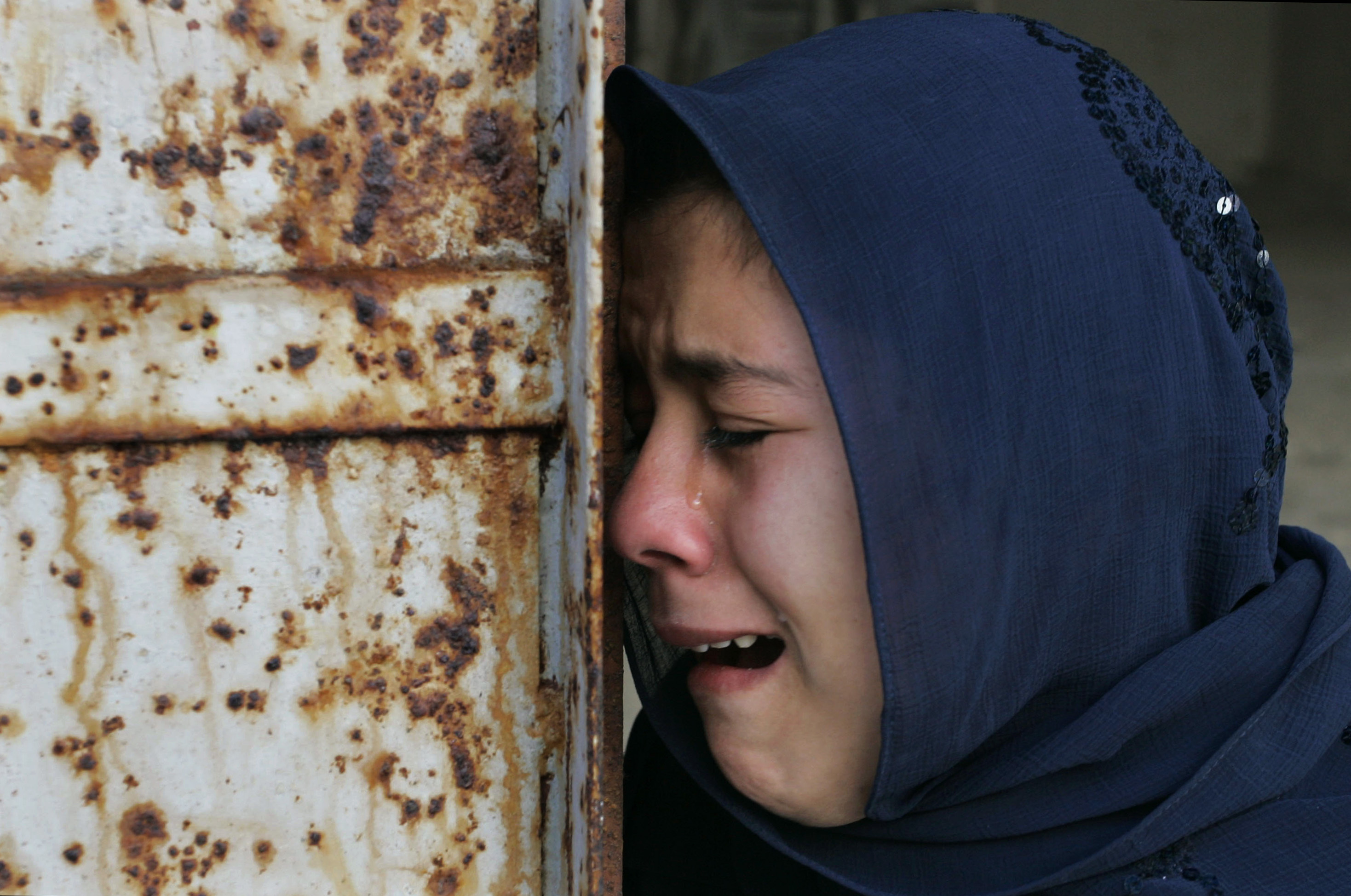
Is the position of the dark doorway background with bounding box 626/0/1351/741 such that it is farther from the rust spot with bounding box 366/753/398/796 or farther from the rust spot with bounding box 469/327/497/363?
the rust spot with bounding box 366/753/398/796

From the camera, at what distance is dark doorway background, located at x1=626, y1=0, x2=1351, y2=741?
320 cm

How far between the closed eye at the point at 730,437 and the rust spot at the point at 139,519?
47 cm

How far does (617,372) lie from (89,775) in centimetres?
53

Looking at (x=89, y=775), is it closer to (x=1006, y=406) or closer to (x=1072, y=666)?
(x=1006, y=406)

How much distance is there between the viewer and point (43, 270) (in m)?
0.68

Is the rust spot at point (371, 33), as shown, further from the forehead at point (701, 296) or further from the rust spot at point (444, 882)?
the rust spot at point (444, 882)

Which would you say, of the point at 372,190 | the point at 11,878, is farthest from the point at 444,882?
the point at 372,190

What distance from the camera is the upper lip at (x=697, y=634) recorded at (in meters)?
0.97

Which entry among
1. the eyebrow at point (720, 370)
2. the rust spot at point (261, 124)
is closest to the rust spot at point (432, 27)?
the rust spot at point (261, 124)

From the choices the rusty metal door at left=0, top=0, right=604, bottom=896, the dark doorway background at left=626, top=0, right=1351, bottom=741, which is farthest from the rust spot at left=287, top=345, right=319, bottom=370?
the dark doorway background at left=626, top=0, right=1351, bottom=741

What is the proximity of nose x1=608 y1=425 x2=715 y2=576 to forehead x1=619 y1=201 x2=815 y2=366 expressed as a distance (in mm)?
93

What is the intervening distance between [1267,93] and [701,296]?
334cm

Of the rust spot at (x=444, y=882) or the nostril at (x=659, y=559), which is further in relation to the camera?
the nostril at (x=659, y=559)

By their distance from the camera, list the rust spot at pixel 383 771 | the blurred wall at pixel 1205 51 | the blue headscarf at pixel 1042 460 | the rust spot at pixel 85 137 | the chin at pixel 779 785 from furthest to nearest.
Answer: the blurred wall at pixel 1205 51, the chin at pixel 779 785, the blue headscarf at pixel 1042 460, the rust spot at pixel 383 771, the rust spot at pixel 85 137
